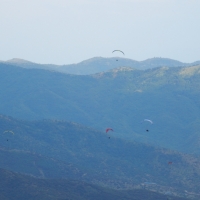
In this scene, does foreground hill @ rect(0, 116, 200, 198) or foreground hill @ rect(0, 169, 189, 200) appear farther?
foreground hill @ rect(0, 116, 200, 198)

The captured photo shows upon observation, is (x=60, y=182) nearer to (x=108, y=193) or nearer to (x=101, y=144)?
(x=108, y=193)

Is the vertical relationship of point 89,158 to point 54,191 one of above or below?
below

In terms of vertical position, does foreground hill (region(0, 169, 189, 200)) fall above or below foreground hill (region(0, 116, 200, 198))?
above

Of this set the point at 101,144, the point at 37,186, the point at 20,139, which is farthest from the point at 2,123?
the point at 37,186

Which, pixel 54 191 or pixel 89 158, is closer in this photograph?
pixel 54 191
